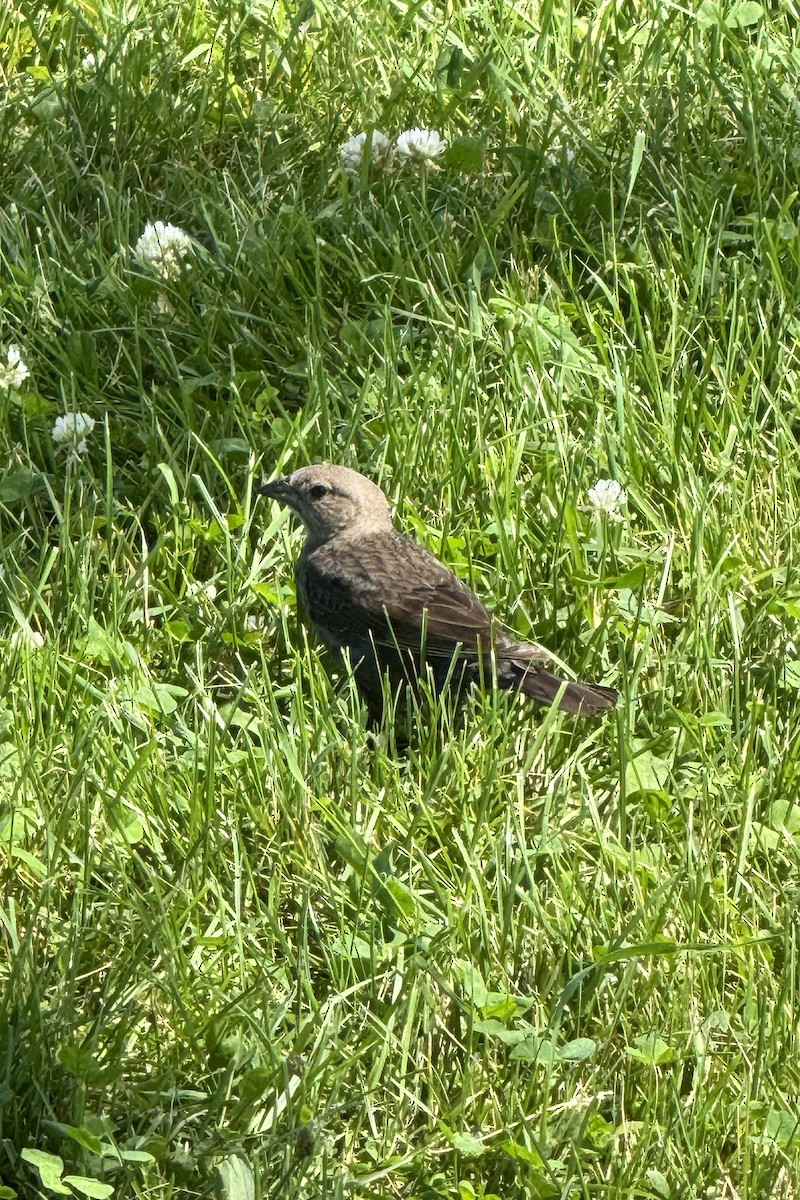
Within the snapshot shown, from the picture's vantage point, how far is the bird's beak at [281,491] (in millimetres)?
4695

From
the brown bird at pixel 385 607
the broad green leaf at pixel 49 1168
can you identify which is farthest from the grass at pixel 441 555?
the brown bird at pixel 385 607

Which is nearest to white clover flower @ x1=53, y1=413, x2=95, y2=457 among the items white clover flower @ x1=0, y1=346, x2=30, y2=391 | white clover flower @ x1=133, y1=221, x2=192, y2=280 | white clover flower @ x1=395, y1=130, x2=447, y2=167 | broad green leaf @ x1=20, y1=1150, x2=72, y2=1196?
white clover flower @ x1=0, y1=346, x2=30, y2=391

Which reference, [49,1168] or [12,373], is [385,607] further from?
[49,1168]

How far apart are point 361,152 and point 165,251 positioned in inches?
35.6

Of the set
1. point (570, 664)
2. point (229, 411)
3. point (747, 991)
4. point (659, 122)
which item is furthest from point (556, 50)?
point (747, 991)

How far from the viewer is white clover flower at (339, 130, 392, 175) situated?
19.0 ft

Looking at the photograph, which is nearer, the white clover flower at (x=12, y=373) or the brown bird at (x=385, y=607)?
the brown bird at (x=385, y=607)

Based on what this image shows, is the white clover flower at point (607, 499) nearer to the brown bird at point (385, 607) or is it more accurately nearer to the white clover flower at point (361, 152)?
the brown bird at point (385, 607)

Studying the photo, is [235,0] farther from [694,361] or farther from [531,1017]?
[531,1017]

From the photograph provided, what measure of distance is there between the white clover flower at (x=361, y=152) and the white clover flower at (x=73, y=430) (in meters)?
1.64

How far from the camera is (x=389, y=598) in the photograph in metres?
4.50

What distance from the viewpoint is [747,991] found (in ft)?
11.4

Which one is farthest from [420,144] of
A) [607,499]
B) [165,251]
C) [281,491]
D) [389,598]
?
[389,598]

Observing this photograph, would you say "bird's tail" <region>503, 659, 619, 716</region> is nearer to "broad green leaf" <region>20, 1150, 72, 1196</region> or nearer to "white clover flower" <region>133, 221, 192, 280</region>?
"broad green leaf" <region>20, 1150, 72, 1196</region>
